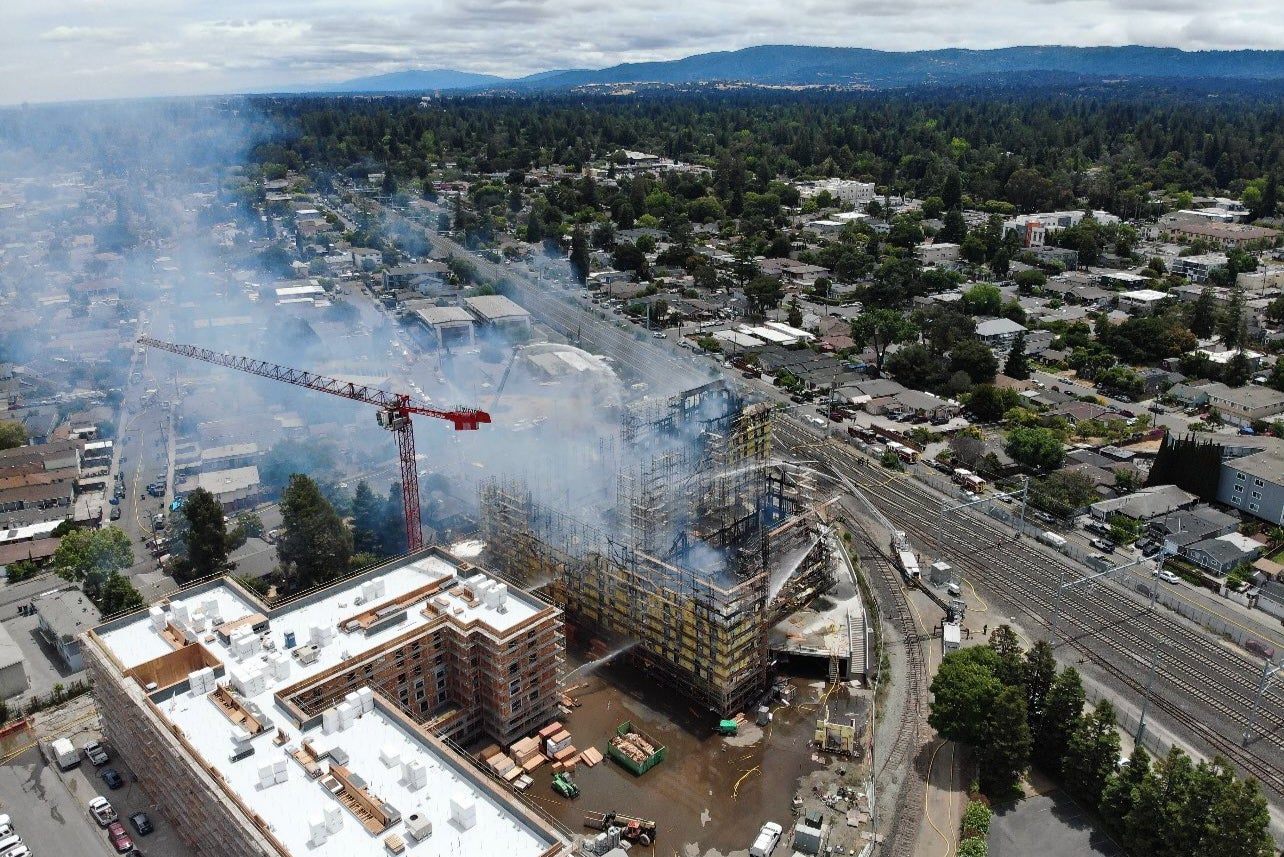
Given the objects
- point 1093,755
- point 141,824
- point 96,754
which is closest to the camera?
point 141,824

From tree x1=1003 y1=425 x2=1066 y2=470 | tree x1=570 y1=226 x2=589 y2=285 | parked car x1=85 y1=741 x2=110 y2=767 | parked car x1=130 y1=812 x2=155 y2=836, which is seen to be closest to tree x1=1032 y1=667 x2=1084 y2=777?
tree x1=1003 y1=425 x2=1066 y2=470

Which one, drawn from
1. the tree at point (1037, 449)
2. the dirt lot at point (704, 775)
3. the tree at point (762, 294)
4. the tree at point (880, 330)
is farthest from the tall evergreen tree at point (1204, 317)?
the dirt lot at point (704, 775)

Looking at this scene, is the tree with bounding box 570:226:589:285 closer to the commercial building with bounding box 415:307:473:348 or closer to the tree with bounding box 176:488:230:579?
the commercial building with bounding box 415:307:473:348

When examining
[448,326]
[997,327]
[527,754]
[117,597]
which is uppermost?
[448,326]

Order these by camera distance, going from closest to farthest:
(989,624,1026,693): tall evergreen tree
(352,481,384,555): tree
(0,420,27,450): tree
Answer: (989,624,1026,693): tall evergreen tree < (352,481,384,555): tree < (0,420,27,450): tree

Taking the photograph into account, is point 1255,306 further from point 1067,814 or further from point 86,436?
point 86,436

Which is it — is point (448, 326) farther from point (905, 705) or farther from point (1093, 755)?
point (1093, 755)

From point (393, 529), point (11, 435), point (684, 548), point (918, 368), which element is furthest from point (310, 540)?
point (918, 368)
